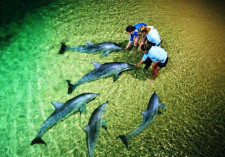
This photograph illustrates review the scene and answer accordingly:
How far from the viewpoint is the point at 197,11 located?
9.95 m

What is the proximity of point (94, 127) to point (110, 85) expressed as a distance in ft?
5.48

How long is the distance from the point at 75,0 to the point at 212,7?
9.91m

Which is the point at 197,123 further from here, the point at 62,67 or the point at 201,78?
the point at 62,67

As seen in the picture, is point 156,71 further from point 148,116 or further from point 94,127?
point 94,127

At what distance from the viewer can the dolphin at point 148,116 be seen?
4.36 metres

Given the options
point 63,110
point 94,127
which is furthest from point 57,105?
point 94,127

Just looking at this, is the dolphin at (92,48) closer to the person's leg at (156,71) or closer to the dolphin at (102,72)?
the dolphin at (102,72)

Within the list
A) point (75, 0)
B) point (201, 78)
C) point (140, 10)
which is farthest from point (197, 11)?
point (75, 0)

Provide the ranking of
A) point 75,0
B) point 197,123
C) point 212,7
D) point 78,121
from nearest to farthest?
1. point 78,121
2. point 197,123
3. point 75,0
4. point 212,7

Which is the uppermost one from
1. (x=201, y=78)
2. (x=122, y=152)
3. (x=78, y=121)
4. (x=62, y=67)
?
(x=62, y=67)

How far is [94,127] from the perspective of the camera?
425 cm

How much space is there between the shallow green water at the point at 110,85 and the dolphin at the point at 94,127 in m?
0.18

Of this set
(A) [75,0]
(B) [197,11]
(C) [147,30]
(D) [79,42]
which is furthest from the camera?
(B) [197,11]

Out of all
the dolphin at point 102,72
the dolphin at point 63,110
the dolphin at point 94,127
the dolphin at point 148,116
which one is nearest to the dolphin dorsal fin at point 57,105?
the dolphin at point 63,110
